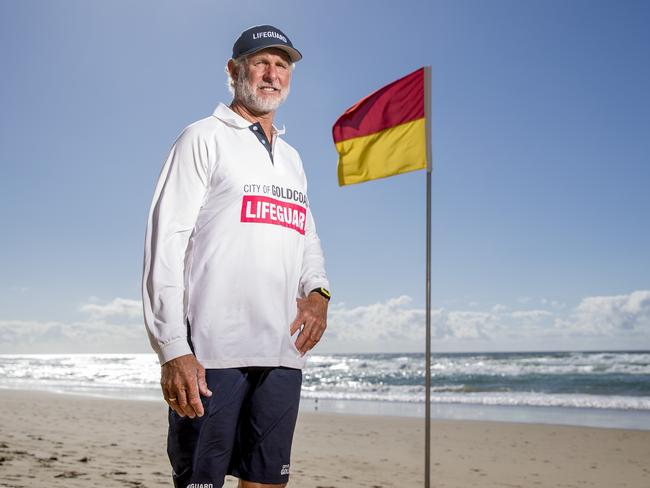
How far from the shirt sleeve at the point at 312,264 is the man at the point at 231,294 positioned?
7cm

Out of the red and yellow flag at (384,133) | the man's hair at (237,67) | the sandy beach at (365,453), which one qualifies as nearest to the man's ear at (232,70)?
the man's hair at (237,67)

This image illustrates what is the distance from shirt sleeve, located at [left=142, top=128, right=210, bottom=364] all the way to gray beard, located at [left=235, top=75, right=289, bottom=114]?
0.85 feet

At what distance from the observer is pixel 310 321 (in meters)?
2.14

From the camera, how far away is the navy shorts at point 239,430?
6.14 ft

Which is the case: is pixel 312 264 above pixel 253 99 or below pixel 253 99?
below

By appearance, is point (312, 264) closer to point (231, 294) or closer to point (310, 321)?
point (310, 321)

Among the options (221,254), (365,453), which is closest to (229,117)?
(221,254)

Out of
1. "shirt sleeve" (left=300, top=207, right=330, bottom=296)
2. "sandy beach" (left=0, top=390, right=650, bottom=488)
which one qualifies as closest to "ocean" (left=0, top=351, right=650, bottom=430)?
"sandy beach" (left=0, top=390, right=650, bottom=488)

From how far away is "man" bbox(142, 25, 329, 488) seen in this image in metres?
1.84

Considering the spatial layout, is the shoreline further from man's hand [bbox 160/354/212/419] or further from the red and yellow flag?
man's hand [bbox 160/354/212/419]

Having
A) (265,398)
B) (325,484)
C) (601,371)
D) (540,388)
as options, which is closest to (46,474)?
(325,484)

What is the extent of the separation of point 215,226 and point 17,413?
1302 centimetres

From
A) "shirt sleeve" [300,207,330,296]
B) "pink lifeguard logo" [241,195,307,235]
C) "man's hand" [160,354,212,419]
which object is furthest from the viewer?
"shirt sleeve" [300,207,330,296]

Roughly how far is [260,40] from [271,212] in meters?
0.59
